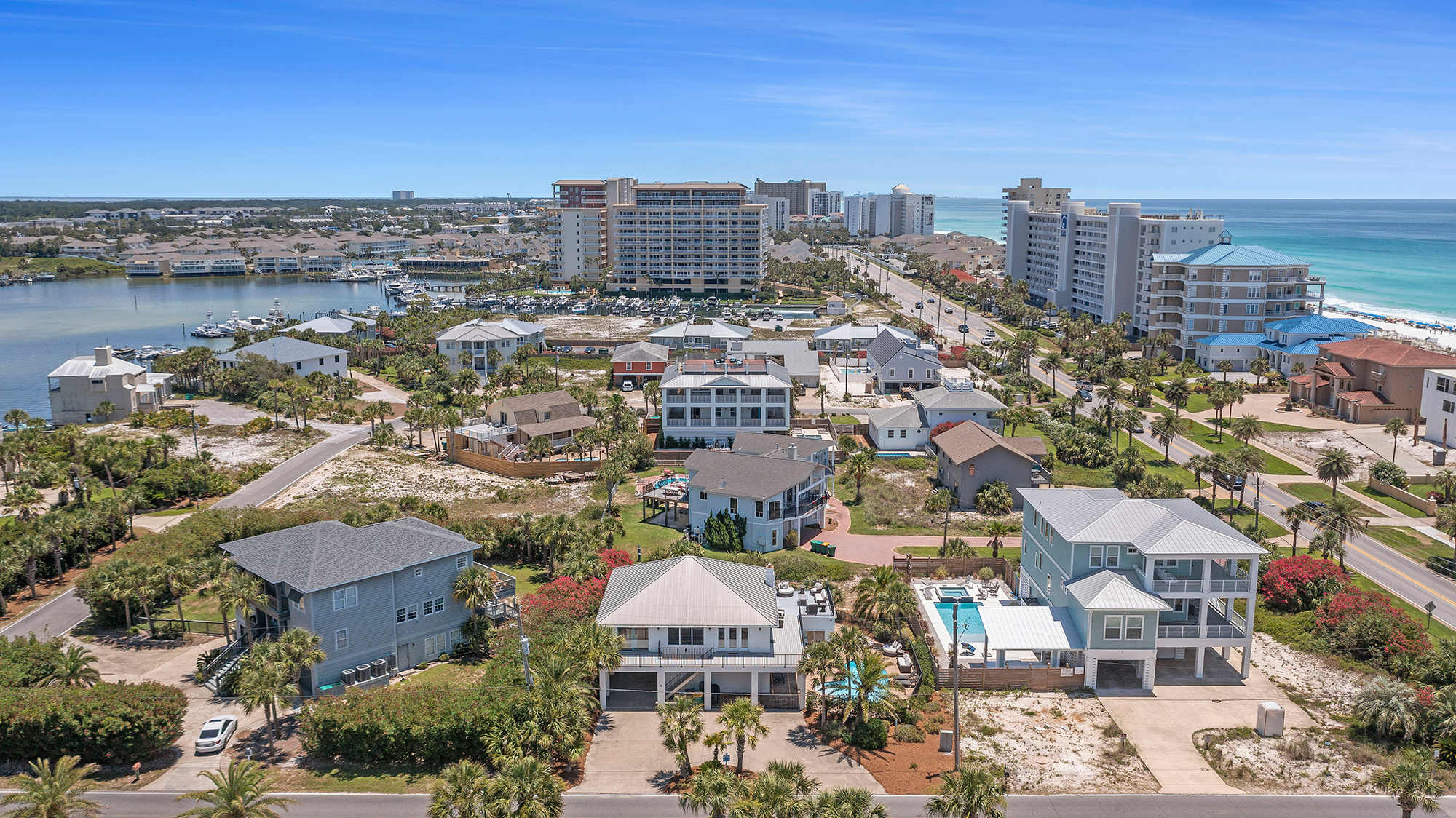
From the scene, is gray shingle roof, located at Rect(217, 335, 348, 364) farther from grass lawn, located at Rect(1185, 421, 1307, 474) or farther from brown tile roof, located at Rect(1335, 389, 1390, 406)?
brown tile roof, located at Rect(1335, 389, 1390, 406)

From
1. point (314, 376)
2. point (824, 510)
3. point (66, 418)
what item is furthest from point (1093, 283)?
point (66, 418)

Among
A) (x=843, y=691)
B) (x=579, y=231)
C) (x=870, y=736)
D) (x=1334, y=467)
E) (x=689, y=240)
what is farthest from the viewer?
(x=579, y=231)

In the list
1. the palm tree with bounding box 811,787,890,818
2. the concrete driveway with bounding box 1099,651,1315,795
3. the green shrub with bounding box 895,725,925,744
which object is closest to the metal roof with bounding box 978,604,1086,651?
the concrete driveway with bounding box 1099,651,1315,795

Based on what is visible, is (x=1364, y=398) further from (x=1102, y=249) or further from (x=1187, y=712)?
(x=1187, y=712)

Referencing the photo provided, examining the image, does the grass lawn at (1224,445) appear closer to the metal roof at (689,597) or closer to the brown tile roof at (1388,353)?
the brown tile roof at (1388,353)

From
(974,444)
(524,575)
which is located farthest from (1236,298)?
(524,575)

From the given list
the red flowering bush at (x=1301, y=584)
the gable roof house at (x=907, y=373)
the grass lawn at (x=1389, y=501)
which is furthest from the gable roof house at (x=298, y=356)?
the grass lawn at (x=1389, y=501)

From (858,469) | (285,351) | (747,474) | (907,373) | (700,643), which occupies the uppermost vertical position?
(285,351)
